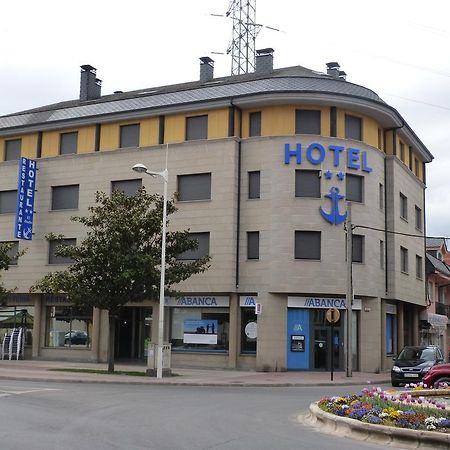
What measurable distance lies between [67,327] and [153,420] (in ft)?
78.5

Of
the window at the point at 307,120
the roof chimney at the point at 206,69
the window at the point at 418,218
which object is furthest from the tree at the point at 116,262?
the window at the point at 418,218

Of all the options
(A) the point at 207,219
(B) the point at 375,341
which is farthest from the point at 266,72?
(B) the point at 375,341

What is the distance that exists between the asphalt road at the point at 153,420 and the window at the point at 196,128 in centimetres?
1589

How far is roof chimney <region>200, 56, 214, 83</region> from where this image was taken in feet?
128

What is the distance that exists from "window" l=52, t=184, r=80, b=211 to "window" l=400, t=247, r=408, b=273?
17364mm

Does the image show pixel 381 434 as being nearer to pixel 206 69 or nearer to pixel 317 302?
pixel 317 302

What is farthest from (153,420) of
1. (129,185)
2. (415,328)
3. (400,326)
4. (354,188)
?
(415,328)

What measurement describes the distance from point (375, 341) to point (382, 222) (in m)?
6.00

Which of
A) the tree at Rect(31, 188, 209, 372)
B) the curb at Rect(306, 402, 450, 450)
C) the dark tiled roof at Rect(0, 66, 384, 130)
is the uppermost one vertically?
the dark tiled roof at Rect(0, 66, 384, 130)

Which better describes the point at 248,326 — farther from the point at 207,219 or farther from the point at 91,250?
the point at 91,250

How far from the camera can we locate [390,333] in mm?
35969

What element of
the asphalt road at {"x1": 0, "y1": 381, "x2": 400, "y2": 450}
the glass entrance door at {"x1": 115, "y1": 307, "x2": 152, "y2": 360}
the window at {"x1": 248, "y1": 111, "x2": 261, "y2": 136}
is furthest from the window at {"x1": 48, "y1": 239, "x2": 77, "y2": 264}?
the asphalt road at {"x1": 0, "y1": 381, "x2": 400, "y2": 450}

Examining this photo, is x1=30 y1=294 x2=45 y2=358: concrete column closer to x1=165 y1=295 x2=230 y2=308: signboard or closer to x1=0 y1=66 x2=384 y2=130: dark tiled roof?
x1=165 y1=295 x2=230 y2=308: signboard

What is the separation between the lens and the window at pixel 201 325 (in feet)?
104
